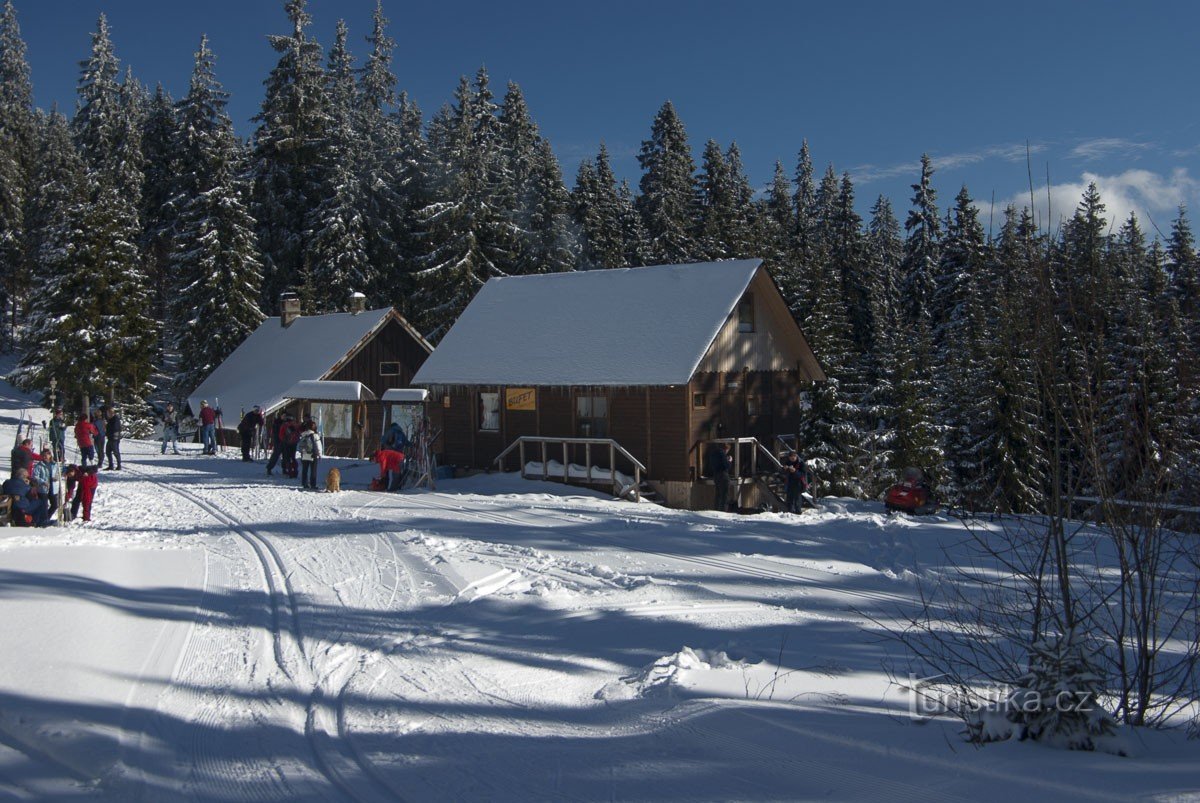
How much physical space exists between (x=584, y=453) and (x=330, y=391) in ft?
44.9

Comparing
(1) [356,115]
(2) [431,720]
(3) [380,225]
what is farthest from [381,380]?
(2) [431,720]

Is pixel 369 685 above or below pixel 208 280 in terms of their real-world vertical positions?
below

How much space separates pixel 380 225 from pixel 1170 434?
45813 millimetres

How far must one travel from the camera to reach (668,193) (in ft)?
173

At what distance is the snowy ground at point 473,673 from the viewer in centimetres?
503

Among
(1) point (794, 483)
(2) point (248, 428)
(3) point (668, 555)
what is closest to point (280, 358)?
(2) point (248, 428)

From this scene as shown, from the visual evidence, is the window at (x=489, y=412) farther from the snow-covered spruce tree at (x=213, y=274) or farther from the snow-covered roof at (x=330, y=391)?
the snow-covered spruce tree at (x=213, y=274)

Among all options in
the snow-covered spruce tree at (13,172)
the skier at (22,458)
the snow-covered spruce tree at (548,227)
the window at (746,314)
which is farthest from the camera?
the snow-covered spruce tree at (13,172)

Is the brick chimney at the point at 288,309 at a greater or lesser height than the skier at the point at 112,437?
greater

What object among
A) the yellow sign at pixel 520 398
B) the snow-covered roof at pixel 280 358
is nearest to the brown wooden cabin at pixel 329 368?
the snow-covered roof at pixel 280 358

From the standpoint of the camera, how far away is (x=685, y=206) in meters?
57.8

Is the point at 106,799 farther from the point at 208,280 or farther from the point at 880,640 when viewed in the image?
the point at 208,280

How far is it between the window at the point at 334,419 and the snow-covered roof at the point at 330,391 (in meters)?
0.60

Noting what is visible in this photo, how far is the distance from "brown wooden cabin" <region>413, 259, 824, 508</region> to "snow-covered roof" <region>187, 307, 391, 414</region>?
951cm
